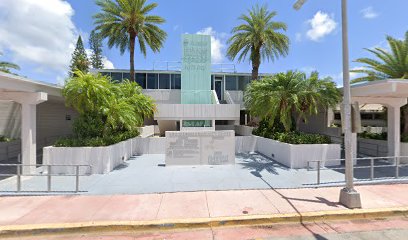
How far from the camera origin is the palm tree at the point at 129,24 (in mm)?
17641

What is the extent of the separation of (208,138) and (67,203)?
6187 millimetres

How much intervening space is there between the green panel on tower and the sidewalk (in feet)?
43.0

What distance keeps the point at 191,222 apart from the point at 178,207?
0.88m

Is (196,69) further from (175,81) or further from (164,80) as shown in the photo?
(164,80)

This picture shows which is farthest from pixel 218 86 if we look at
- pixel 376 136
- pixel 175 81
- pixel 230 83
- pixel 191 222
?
pixel 191 222

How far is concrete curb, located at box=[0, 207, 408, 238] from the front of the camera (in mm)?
4832

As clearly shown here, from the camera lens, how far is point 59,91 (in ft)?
37.3

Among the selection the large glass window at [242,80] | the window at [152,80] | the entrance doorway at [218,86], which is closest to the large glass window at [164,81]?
the window at [152,80]

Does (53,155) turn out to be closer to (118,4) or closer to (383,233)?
(383,233)

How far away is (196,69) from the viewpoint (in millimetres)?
19203

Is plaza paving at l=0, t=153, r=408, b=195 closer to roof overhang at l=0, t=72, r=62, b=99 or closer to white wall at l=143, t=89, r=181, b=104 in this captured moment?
roof overhang at l=0, t=72, r=62, b=99

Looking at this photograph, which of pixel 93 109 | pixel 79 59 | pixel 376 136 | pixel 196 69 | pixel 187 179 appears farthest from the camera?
pixel 79 59

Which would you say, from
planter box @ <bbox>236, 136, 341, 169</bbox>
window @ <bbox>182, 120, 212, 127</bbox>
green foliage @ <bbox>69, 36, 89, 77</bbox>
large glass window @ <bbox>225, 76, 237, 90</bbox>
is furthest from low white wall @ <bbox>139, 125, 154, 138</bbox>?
green foliage @ <bbox>69, 36, 89, 77</bbox>

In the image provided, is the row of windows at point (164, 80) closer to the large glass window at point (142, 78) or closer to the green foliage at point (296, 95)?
the large glass window at point (142, 78)
